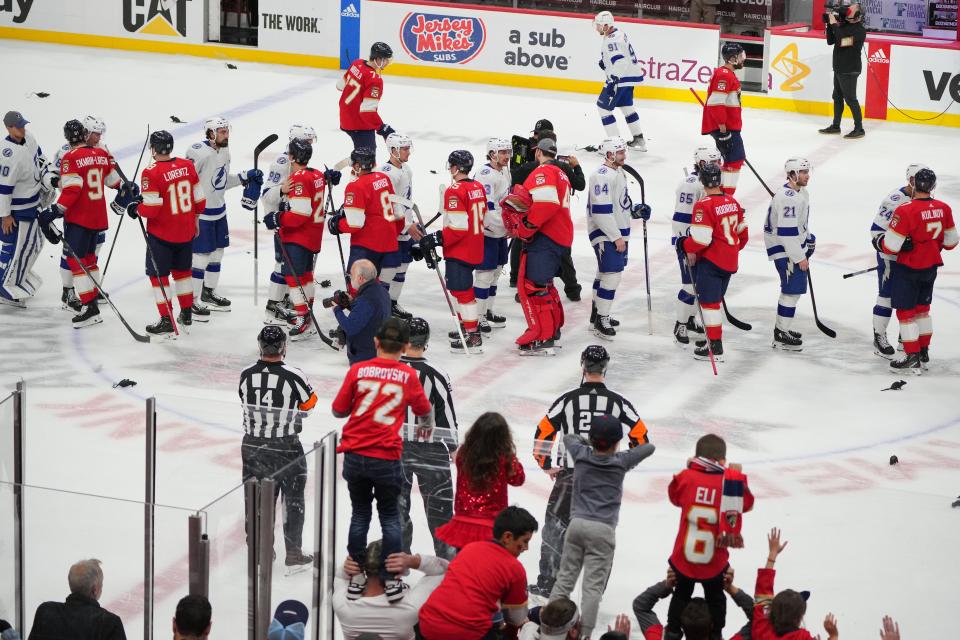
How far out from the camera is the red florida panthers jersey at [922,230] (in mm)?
9258

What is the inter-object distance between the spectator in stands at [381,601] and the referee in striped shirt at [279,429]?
0.21 meters

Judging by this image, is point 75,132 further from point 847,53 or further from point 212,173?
point 847,53

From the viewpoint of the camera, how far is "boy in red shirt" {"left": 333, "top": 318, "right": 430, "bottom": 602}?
5688 millimetres

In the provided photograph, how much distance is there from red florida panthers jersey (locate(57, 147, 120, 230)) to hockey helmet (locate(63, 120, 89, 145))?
6 cm

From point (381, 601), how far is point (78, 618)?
1.04m

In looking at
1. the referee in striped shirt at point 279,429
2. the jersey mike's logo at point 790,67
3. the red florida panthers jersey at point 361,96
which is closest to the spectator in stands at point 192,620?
the referee in striped shirt at point 279,429

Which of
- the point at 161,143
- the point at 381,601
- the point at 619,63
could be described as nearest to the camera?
the point at 381,601

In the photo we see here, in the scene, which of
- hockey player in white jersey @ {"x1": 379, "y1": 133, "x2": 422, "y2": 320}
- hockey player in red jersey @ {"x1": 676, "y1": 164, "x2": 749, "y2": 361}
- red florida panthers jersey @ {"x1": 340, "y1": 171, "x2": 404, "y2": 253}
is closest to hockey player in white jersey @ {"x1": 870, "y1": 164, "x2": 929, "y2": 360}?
hockey player in red jersey @ {"x1": 676, "y1": 164, "x2": 749, "y2": 361}

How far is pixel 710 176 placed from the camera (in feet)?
30.6

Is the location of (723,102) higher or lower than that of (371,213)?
higher

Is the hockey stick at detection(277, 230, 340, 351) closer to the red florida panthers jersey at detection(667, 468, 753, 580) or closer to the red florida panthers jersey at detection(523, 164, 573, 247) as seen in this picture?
the red florida panthers jersey at detection(523, 164, 573, 247)

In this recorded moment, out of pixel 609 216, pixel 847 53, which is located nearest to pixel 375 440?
pixel 609 216

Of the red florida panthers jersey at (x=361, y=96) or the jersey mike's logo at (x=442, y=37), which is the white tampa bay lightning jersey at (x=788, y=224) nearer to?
the red florida panthers jersey at (x=361, y=96)

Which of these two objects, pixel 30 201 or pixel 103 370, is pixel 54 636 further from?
pixel 30 201
